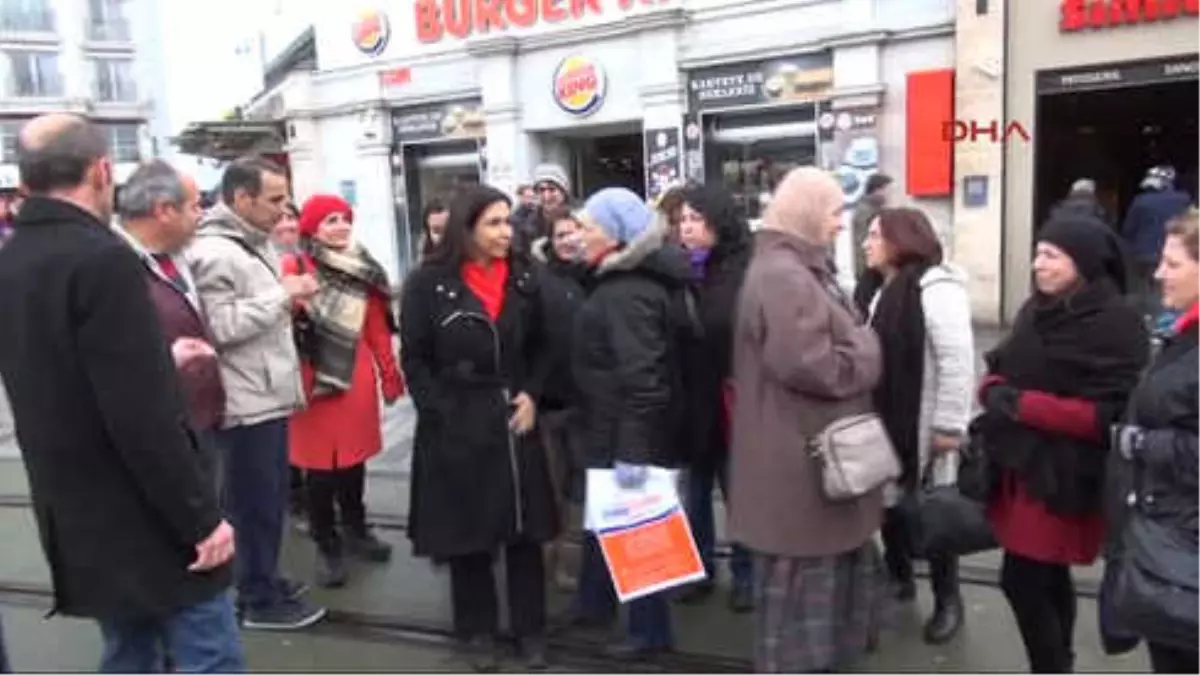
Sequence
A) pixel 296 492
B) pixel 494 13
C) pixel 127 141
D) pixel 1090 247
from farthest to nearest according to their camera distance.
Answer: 1. pixel 127 141
2. pixel 494 13
3. pixel 296 492
4. pixel 1090 247

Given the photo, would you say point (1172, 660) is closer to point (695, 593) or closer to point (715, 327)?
point (715, 327)

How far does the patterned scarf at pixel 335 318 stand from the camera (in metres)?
4.64

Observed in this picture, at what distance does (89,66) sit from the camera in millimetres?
52125

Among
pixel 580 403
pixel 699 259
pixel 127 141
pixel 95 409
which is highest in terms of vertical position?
pixel 127 141

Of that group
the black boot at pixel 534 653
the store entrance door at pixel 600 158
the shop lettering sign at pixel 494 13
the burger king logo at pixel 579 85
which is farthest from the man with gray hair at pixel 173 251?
the store entrance door at pixel 600 158

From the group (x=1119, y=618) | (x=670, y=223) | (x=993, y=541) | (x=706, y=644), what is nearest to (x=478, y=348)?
(x=670, y=223)

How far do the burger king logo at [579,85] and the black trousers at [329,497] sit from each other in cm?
1061

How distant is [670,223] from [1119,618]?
2.34m

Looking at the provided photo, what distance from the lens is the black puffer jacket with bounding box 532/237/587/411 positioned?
3.91m

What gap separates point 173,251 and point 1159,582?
10.4 feet

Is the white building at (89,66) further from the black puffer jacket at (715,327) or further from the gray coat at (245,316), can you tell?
the black puffer jacket at (715,327)

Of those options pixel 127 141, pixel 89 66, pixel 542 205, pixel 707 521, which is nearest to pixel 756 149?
pixel 542 205

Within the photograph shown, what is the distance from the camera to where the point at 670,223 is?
14.3 ft

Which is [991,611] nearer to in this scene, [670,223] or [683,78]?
[670,223]
